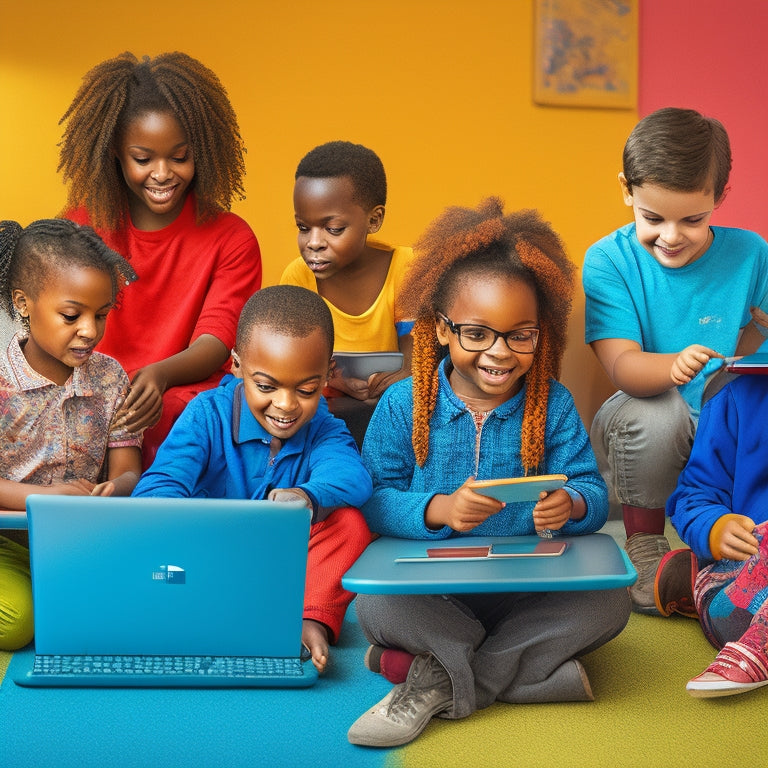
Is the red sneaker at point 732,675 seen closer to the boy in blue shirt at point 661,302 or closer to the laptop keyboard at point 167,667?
the boy in blue shirt at point 661,302

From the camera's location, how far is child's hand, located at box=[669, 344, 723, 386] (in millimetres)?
2045

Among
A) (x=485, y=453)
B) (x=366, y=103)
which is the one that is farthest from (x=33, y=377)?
(x=366, y=103)

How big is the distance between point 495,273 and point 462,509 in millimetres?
440

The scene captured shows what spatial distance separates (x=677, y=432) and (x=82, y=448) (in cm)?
124

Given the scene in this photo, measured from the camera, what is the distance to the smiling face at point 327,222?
2459 millimetres

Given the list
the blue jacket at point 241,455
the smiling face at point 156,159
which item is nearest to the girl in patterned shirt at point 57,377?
the blue jacket at point 241,455

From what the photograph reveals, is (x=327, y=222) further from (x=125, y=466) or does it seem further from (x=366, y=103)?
(x=366, y=103)

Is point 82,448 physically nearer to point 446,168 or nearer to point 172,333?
point 172,333

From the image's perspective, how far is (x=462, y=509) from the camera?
1767 millimetres

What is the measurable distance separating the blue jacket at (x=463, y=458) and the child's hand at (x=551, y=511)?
75 mm

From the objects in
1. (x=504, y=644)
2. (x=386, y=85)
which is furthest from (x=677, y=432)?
(x=386, y=85)

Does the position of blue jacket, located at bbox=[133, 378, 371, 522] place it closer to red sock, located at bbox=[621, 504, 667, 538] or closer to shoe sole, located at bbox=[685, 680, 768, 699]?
shoe sole, located at bbox=[685, 680, 768, 699]

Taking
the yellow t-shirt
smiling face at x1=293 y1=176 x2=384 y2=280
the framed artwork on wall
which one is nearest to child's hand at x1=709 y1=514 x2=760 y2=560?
the yellow t-shirt

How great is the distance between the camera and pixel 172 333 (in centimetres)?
245
